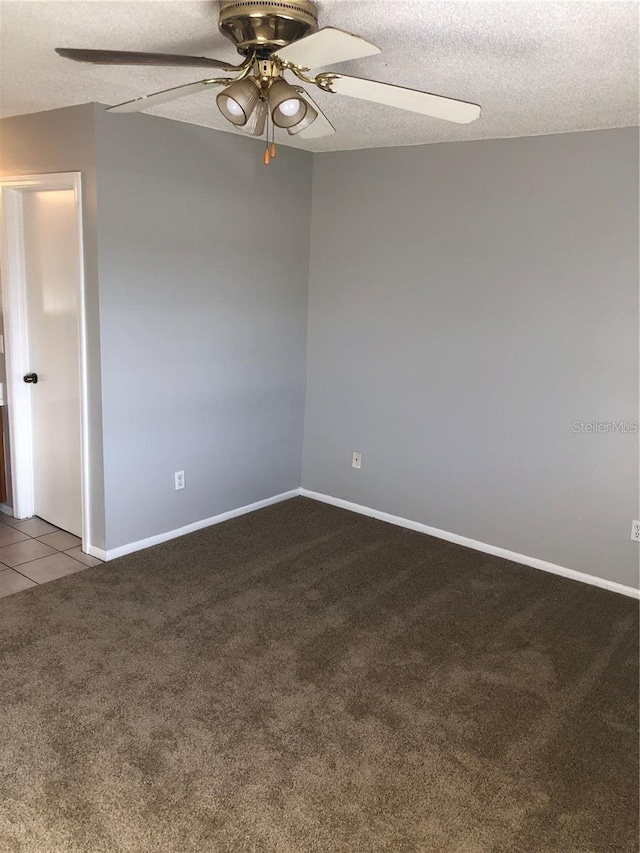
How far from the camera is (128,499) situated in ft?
12.0

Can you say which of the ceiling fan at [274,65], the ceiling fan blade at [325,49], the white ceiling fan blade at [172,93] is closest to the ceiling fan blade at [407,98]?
the ceiling fan at [274,65]

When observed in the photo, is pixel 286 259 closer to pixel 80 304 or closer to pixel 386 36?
pixel 80 304

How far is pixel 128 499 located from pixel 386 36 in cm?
258

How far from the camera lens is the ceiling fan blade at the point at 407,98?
1.89 m

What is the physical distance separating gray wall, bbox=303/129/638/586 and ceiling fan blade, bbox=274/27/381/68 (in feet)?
6.71

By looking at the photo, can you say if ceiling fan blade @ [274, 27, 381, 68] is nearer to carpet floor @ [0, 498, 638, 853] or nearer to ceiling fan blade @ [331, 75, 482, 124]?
ceiling fan blade @ [331, 75, 482, 124]

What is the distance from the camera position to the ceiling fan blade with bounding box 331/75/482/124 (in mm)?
1886

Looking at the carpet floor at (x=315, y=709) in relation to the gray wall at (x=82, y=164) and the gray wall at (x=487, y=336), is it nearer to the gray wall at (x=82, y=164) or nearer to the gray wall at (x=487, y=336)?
the gray wall at (x=487, y=336)

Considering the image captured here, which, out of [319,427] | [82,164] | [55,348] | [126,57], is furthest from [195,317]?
[126,57]

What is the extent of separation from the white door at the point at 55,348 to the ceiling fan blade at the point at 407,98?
1.90 m

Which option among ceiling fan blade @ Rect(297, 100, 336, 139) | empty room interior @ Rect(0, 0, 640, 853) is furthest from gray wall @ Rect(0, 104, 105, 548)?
ceiling fan blade @ Rect(297, 100, 336, 139)

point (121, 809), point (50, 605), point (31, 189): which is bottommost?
point (121, 809)

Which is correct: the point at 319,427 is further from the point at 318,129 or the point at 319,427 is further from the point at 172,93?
the point at 172,93

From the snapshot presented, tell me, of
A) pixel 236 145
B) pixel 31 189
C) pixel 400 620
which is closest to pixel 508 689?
pixel 400 620
